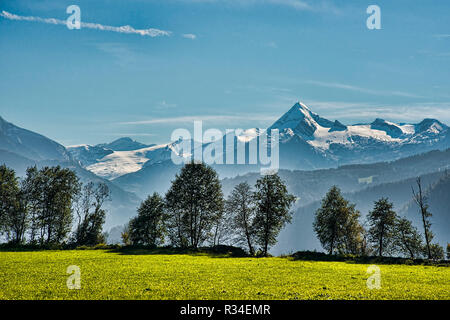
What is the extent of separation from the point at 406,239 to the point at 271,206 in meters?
37.6

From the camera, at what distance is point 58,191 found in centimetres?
7938

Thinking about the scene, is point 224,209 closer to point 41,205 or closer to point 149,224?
point 149,224

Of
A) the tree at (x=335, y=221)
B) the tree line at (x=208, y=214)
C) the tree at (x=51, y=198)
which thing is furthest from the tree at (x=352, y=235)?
the tree at (x=51, y=198)

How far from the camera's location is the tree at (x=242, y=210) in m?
75.6

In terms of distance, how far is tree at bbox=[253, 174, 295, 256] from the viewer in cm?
7219

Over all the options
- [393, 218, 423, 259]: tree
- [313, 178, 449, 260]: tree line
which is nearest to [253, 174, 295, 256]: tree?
[313, 178, 449, 260]: tree line

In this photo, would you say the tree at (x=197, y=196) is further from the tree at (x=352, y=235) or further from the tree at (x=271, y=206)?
the tree at (x=352, y=235)

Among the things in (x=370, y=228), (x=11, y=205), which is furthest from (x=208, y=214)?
(x=11, y=205)

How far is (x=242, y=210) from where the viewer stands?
76.5 metres

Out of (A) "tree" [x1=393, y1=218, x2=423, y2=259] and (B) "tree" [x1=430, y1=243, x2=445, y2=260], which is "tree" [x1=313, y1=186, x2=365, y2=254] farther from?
(B) "tree" [x1=430, y1=243, x2=445, y2=260]

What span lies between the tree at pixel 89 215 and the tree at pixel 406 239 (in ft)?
245

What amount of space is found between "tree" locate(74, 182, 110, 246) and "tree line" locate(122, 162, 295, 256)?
18.7 meters
